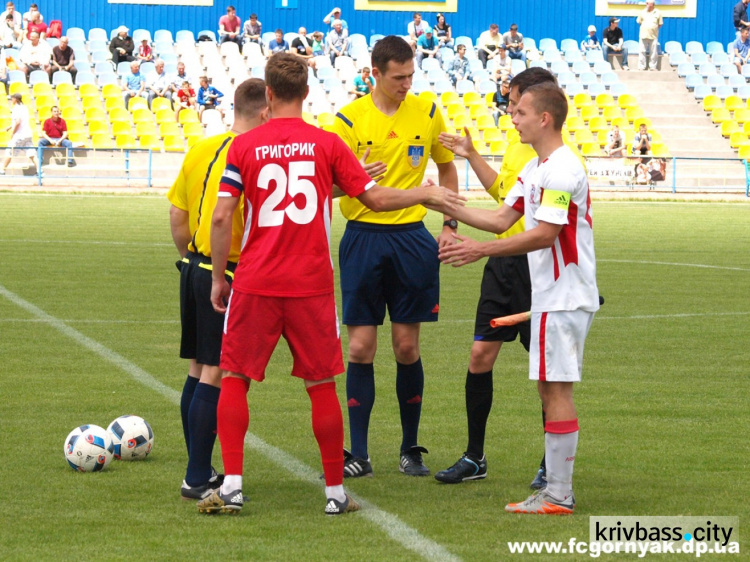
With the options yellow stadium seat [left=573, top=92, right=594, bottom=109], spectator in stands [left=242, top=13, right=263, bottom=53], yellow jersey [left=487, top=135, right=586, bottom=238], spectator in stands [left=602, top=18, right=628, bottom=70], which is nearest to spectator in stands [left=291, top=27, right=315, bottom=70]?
spectator in stands [left=242, top=13, right=263, bottom=53]

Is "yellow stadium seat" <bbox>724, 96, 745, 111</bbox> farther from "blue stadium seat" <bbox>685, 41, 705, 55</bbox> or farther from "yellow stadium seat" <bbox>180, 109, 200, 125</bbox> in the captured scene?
"yellow stadium seat" <bbox>180, 109, 200, 125</bbox>

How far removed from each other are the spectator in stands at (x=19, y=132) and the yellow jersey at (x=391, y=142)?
73.3 ft

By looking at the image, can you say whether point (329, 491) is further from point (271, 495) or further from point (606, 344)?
point (606, 344)

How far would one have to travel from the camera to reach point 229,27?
3522cm

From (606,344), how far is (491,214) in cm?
499

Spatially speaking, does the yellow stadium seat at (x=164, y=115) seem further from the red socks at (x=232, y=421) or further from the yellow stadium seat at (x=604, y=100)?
the red socks at (x=232, y=421)

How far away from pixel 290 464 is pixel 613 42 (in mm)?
34975

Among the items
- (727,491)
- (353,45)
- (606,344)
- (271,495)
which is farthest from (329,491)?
(353,45)

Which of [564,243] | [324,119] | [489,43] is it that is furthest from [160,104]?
[564,243]

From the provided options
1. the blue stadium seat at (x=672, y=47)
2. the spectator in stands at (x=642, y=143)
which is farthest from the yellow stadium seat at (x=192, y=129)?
the blue stadium seat at (x=672, y=47)

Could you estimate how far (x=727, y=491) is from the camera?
18.8ft

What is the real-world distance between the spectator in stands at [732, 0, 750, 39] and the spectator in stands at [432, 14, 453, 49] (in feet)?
32.6

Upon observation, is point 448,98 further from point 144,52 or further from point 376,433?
point 376,433

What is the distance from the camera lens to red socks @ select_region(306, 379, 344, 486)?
5383mm
